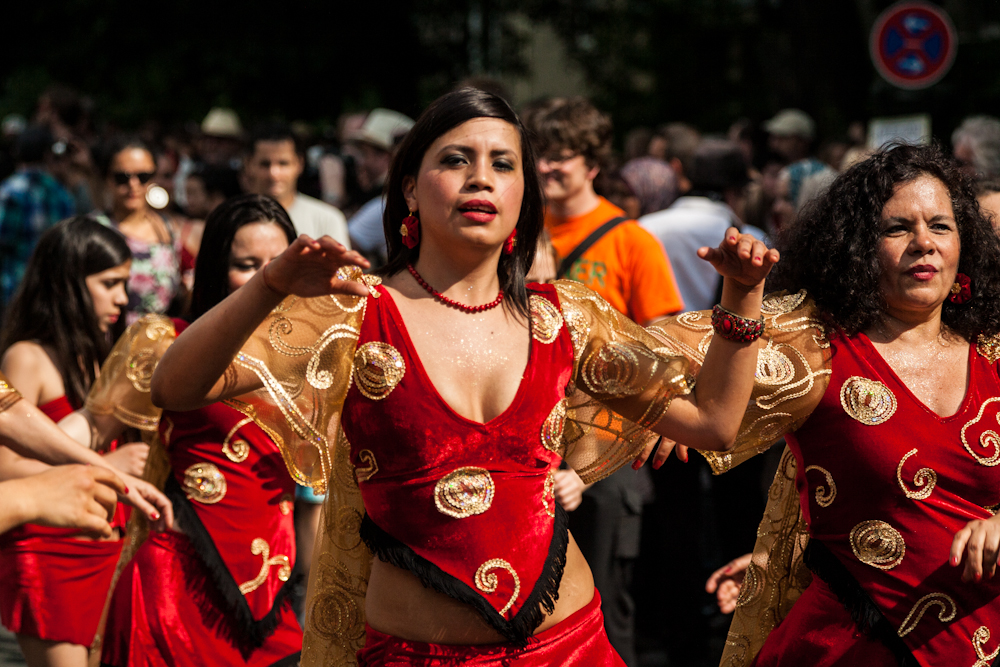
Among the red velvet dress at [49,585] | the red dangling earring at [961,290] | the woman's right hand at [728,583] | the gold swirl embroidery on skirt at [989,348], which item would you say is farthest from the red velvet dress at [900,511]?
the red velvet dress at [49,585]

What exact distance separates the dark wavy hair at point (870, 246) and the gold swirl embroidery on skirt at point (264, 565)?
1.72m

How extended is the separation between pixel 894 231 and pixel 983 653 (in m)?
1.08

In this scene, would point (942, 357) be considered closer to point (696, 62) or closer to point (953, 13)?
point (953, 13)

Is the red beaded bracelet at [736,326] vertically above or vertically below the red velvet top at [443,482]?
above

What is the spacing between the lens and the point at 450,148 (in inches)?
111

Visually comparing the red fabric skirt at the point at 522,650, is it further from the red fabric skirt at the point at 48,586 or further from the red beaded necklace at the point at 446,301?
the red fabric skirt at the point at 48,586

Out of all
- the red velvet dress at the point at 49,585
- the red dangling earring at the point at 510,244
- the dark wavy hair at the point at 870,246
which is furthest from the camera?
the red velvet dress at the point at 49,585

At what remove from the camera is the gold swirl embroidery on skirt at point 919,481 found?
2949 mm

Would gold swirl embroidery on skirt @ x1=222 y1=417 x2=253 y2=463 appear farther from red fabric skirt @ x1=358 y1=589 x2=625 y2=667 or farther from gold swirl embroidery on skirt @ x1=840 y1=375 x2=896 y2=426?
gold swirl embroidery on skirt @ x1=840 y1=375 x2=896 y2=426

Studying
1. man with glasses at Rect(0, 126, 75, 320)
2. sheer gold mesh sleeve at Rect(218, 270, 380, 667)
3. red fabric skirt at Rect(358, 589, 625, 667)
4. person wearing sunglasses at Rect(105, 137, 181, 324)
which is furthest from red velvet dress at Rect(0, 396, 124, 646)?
man with glasses at Rect(0, 126, 75, 320)

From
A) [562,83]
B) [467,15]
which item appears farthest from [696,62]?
[562,83]

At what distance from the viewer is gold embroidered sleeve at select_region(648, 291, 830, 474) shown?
304 centimetres

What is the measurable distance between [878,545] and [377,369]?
4.27ft

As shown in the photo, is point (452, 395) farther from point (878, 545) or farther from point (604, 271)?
point (604, 271)
